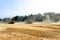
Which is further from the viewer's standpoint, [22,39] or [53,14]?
[53,14]

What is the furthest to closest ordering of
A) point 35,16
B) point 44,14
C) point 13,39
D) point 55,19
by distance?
1. point 35,16
2. point 44,14
3. point 55,19
4. point 13,39

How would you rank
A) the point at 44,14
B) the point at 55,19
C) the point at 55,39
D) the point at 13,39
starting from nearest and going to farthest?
the point at 13,39 < the point at 55,39 < the point at 55,19 < the point at 44,14

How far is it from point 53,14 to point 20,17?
16.2 metres

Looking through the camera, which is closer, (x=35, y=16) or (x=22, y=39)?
(x=22, y=39)

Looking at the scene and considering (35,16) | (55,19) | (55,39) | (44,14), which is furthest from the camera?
(35,16)

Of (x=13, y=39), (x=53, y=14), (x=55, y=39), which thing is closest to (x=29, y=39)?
(x=13, y=39)

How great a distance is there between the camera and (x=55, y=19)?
219ft

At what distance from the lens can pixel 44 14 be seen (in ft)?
234

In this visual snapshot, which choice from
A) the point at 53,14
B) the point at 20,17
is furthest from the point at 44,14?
the point at 20,17

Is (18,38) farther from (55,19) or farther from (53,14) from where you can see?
(53,14)

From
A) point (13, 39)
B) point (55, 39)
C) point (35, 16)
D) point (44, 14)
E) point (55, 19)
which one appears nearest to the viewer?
point (13, 39)

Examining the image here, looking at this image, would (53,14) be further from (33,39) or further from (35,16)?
(33,39)

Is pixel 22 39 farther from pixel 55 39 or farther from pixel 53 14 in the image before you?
pixel 53 14

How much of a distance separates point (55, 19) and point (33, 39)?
168ft
